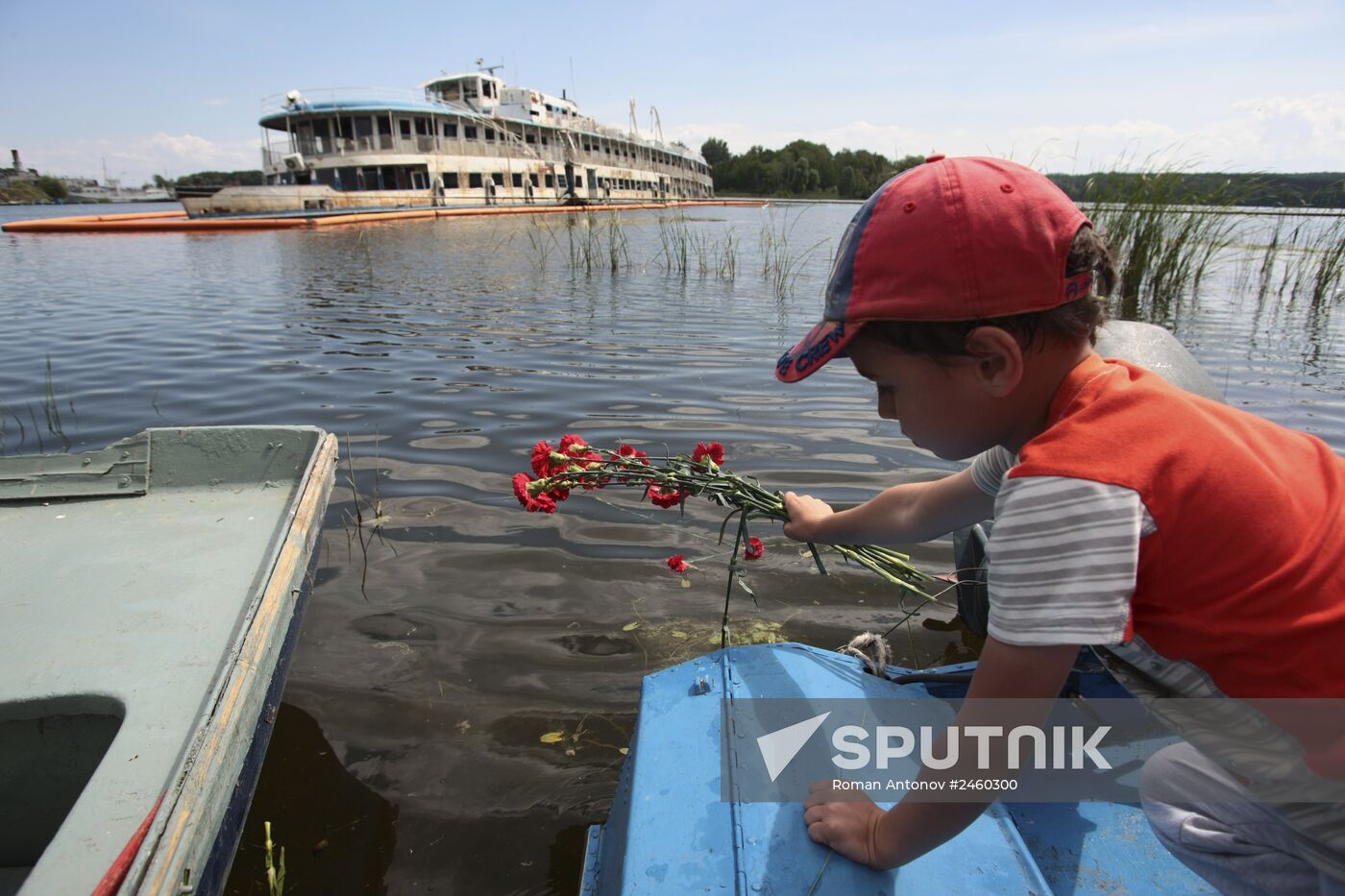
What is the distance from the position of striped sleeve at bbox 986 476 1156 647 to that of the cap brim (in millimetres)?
358

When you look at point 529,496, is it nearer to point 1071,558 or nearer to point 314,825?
point 314,825

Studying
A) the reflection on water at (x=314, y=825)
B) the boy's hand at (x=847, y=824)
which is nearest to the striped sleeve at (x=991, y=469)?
the boy's hand at (x=847, y=824)

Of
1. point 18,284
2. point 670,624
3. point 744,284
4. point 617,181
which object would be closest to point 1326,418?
point 670,624

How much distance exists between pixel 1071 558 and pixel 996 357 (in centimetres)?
33

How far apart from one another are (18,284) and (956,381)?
15.4 meters

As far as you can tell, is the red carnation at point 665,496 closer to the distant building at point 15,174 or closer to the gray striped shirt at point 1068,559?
the gray striped shirt at point 1068,559

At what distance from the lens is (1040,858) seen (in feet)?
4.92

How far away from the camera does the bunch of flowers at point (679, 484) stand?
2.07m

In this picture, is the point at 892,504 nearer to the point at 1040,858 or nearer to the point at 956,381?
the point at 956,381

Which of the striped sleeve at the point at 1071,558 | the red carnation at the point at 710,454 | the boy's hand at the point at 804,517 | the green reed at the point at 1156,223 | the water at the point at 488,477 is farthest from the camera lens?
the green reed at the point at 1156,223

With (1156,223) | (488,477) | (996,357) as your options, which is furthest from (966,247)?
(1156,223)

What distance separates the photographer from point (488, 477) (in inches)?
180

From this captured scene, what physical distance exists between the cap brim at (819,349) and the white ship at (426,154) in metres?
26.0

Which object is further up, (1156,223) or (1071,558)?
(1156,223)
